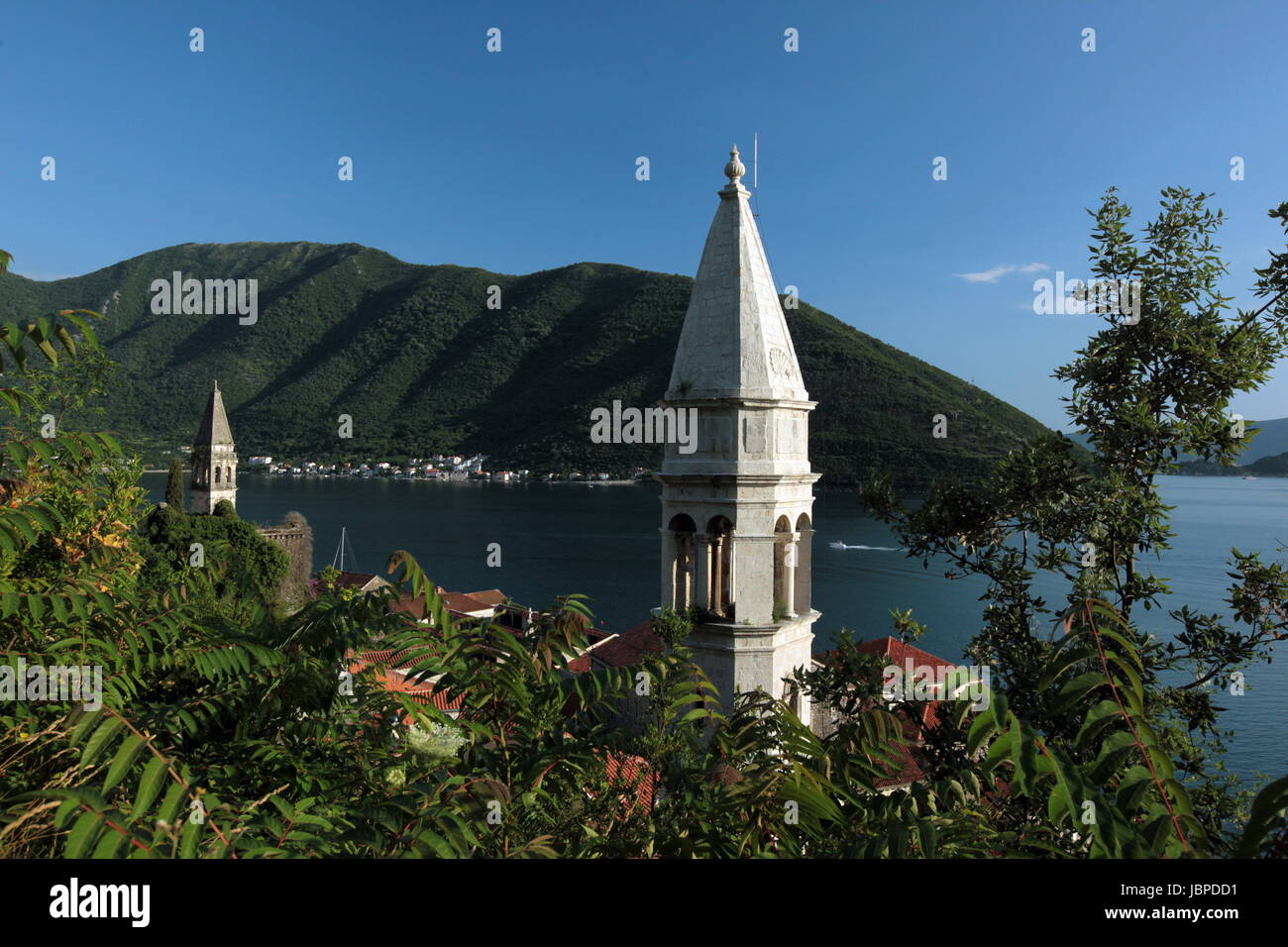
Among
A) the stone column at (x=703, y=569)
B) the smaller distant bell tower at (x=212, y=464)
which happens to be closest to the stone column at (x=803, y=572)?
the stone column at (x=703, y=569)

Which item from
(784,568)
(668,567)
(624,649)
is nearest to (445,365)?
(624,649)

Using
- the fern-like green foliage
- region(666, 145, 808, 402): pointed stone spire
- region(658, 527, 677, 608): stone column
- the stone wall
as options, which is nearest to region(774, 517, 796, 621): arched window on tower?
region(658, 527, 677, 608): stone column

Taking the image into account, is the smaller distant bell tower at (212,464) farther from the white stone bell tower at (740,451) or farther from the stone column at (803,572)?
the stone column at (803,572)

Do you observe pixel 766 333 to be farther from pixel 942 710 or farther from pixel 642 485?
pixel 642 485

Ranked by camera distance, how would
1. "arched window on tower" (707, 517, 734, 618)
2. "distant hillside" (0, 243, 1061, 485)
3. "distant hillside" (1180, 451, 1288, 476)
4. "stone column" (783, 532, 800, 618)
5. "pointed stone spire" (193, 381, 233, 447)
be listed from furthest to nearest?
1. "distant hillside" (0, 243, 1061, 485)
2. "pointed stone spire" (193, 381, 233, 447)
3. "stone column" (783, 532, 800, 618)
4. "arched window on tower" (707, 517, 734, 618)
5. "distant hillside" (1180, 451, 1288, 476)

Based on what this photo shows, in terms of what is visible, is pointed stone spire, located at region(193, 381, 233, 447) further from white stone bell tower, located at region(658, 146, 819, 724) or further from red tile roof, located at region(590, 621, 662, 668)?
white stone bell tower, located at region(658, 146, 819, 724)

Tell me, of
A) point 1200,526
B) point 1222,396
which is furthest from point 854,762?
point 1200,526
